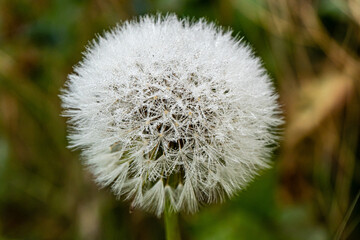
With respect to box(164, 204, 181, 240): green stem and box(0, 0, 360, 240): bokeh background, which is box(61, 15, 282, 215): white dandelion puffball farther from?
box(0, 0, 360, 240): bokeh background

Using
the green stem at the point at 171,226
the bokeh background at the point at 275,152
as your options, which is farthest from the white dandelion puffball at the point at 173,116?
the bokeh background at the point at 275,152

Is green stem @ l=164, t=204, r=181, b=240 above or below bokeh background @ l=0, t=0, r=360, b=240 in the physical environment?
below

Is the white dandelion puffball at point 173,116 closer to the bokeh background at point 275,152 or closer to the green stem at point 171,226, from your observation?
the green stem at point 171,226

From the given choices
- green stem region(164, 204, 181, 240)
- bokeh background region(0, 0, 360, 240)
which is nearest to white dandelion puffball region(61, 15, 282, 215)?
green stem region(164, 204, 181, 240)

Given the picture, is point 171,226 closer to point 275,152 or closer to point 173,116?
point 173,116

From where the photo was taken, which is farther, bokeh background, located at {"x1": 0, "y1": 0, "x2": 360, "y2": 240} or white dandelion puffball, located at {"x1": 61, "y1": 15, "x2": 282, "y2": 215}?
bokeh background, located at {"x1": 0, "y1": 0, "x2": 360, "y2": 240}

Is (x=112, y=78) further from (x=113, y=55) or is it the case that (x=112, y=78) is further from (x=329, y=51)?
(x=329, y=51)

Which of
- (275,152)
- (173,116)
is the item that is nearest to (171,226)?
(173,116)

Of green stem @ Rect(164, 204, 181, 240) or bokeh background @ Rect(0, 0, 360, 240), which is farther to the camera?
bokeh background @ Rect(0, 0, 360, 240)
